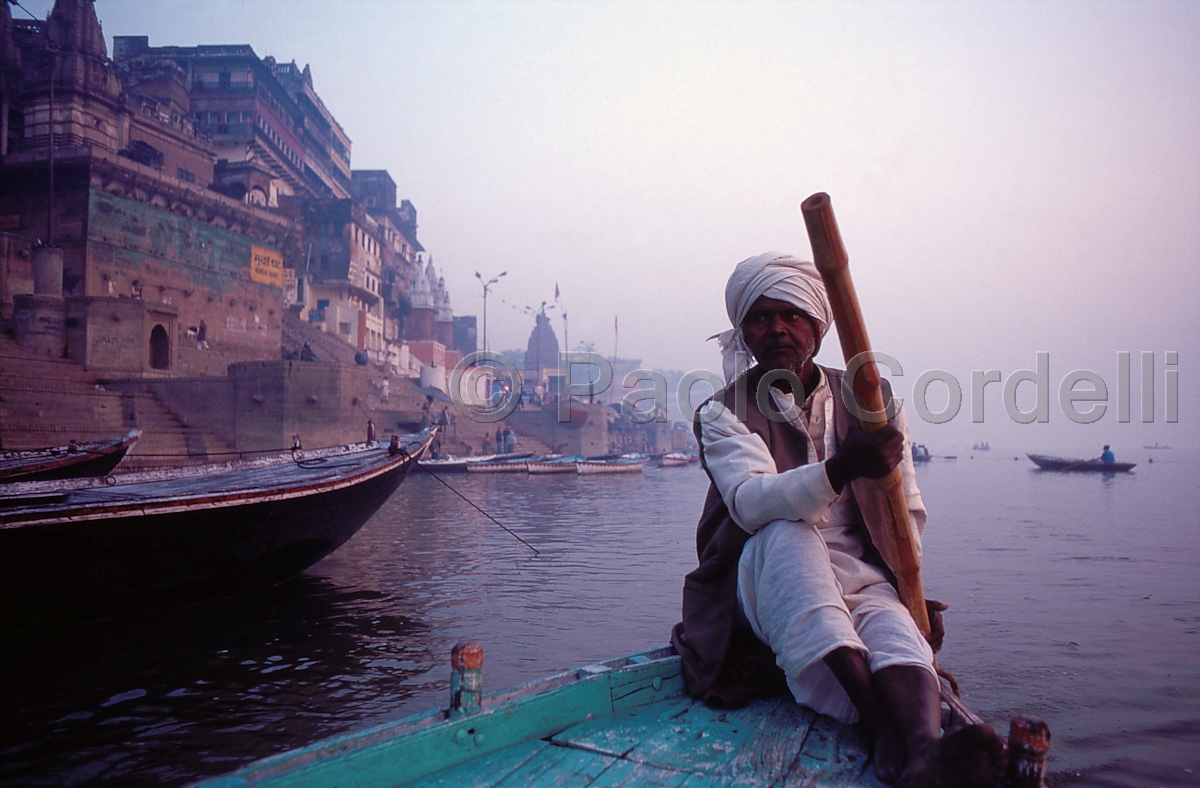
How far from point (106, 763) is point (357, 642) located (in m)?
2.11

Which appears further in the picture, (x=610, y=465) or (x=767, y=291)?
Result: (x=610, y=465)

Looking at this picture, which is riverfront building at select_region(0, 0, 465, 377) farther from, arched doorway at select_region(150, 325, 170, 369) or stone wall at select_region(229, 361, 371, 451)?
stone wall at select_region(229, 361, 371, 451)

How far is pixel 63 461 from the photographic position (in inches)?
418

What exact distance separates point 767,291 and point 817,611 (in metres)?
0.90

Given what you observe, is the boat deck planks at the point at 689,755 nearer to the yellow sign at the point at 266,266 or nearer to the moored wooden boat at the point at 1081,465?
the yellow sign at the point at 266,266

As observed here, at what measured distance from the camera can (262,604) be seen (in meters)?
6.68

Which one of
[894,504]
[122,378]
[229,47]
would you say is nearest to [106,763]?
[894,504]

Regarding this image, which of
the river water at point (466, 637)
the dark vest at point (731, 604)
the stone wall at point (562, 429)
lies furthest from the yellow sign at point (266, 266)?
the dark vest at point (731, 604)

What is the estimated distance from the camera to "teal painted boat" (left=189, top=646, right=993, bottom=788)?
1.62 metres

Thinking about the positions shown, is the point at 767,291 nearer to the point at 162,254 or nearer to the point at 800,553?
the point at 800,553

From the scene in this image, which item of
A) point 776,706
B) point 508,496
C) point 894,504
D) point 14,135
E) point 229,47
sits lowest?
point 508,496

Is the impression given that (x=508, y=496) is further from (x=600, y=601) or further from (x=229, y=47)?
(x=229, y=47)

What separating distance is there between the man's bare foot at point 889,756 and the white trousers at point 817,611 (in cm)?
15

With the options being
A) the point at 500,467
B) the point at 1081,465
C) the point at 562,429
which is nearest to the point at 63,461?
the point at 500,467
